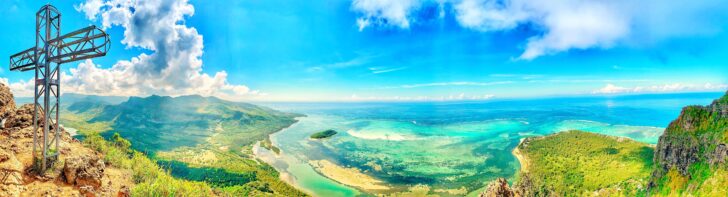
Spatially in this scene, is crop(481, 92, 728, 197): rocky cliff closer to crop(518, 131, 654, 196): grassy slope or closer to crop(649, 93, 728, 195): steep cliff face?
crop(649, 93, 728, 195): steep cliff face

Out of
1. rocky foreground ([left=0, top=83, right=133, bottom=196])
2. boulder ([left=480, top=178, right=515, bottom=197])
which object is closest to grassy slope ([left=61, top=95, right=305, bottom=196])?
rocky foreground ([left=0, top=83, right=133, bottom=196])

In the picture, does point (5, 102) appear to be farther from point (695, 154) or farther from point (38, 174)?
point (695, 154)

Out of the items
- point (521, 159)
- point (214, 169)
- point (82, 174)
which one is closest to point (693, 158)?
point (82, 174)

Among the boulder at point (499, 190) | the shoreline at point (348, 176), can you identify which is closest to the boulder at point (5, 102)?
the boulder at point (499, 190)

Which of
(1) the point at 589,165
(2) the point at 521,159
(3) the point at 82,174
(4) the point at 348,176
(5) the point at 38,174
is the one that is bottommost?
(4) the point at 348,176

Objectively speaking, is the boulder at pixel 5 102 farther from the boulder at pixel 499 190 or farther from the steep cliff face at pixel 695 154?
the steep cliff face at pixel 695 154

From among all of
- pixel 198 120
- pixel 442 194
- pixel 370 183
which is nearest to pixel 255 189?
pixel 370 183

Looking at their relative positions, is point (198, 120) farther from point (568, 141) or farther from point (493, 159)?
point (568, 141)
